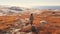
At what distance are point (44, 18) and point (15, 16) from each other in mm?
596

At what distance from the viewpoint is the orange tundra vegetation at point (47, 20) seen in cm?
245

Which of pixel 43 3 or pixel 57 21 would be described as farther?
pixel 43 3

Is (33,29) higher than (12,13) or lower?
lower

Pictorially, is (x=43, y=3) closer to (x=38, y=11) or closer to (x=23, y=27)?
(x=38, y=11)

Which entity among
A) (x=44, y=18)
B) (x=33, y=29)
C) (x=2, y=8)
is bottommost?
(x=33, y=29)

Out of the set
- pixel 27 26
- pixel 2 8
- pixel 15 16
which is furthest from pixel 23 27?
pixel 2 8

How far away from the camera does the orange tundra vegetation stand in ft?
8.02

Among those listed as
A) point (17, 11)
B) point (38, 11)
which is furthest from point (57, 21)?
point (17, 11)

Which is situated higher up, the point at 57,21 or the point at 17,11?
the point at 17,11

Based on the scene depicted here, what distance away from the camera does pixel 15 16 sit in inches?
105

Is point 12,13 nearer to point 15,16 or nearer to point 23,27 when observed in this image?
point 15,16

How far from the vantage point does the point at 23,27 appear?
2.56 metres

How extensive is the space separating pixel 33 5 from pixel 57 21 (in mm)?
596

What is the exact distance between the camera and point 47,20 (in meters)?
2.54
